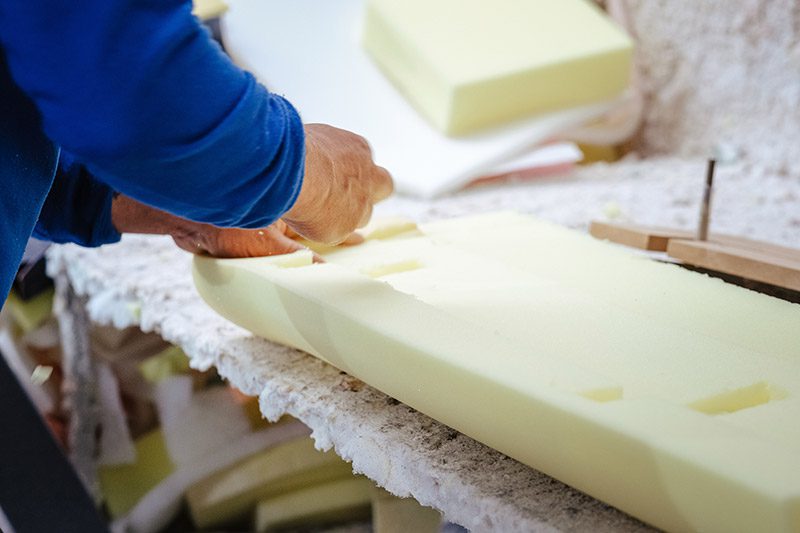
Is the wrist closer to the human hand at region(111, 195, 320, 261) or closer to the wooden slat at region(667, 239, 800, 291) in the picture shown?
the human hand at region(111, 195, 320, 261)

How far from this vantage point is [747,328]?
723mm

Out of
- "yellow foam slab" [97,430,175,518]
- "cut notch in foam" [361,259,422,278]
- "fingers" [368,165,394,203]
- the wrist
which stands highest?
"fingers" [368,165,394,203]

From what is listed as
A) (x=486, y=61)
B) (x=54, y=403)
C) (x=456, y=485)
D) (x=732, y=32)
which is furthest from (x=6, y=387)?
(x=732, y=32)

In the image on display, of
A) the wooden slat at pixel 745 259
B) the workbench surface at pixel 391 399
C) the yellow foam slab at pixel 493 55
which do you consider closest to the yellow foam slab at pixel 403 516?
the workbench surface at pixel 391 399

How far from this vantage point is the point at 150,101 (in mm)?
526

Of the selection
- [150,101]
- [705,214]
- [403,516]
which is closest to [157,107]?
[150,101]

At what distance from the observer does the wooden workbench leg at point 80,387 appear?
137 cm

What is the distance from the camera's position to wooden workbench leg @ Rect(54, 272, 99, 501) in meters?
1.37

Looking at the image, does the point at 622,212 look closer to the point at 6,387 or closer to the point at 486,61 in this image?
the point at 486,61

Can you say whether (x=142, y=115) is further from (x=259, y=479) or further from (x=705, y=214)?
(x=259, y=479)

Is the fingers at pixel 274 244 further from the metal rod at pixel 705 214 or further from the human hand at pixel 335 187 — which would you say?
the metal rod at pixel 705 214

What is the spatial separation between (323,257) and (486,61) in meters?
0.83

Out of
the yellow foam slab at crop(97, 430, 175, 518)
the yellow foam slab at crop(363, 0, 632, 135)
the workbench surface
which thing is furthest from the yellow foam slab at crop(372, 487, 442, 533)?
the yellow foam slab at crop(363, 0, 632, 135)

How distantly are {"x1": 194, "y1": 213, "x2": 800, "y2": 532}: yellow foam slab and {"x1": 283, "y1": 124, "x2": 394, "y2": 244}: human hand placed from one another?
0.15 ft
